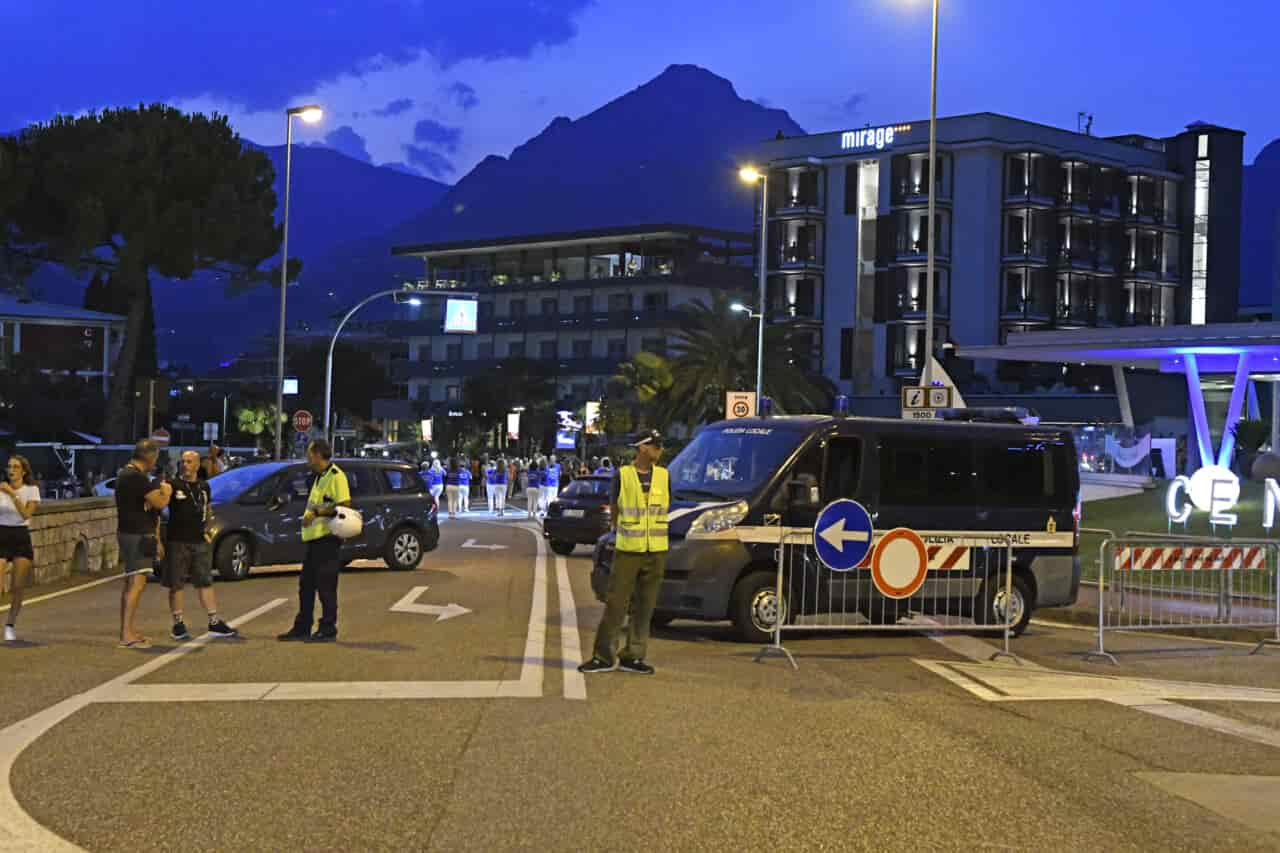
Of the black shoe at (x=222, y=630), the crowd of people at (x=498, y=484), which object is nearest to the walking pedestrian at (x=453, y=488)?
the crowd of people at (x=498, y=484)

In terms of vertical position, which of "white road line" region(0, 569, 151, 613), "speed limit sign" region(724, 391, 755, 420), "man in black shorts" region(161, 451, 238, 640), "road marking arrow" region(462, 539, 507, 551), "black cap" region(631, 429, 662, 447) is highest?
"speed limit sign" region(724, 391, 755, 420)

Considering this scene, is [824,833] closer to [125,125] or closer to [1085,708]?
[1085,708]

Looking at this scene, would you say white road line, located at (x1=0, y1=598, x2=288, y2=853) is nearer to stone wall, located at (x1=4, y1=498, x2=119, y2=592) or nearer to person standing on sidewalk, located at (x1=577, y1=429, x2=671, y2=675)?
person standing on sidewalk, located at (x1=577, y1=429, x2=671, y2=675)

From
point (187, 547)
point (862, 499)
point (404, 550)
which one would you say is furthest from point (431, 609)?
point (404, 550)

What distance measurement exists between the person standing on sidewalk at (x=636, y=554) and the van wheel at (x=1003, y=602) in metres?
4.86

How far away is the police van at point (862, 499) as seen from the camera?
1520 cm

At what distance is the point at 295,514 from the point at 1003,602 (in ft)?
34.2

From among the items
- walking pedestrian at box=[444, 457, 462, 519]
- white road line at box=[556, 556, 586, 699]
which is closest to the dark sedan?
white road line at box=[556, 556, 586, 699]

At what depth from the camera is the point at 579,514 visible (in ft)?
92.6

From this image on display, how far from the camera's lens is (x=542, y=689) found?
461 inches

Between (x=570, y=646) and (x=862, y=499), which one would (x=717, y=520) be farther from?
(x=570, y=646)

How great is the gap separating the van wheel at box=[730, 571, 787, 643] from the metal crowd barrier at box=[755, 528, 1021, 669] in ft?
0.40

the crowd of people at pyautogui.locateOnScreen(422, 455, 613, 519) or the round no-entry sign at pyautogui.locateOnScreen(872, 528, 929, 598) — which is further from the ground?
the round no-entry sign at pyautogui.locateOnScreen(872, 528, 929, 598)

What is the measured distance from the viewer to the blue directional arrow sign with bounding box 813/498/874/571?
14.3 m
